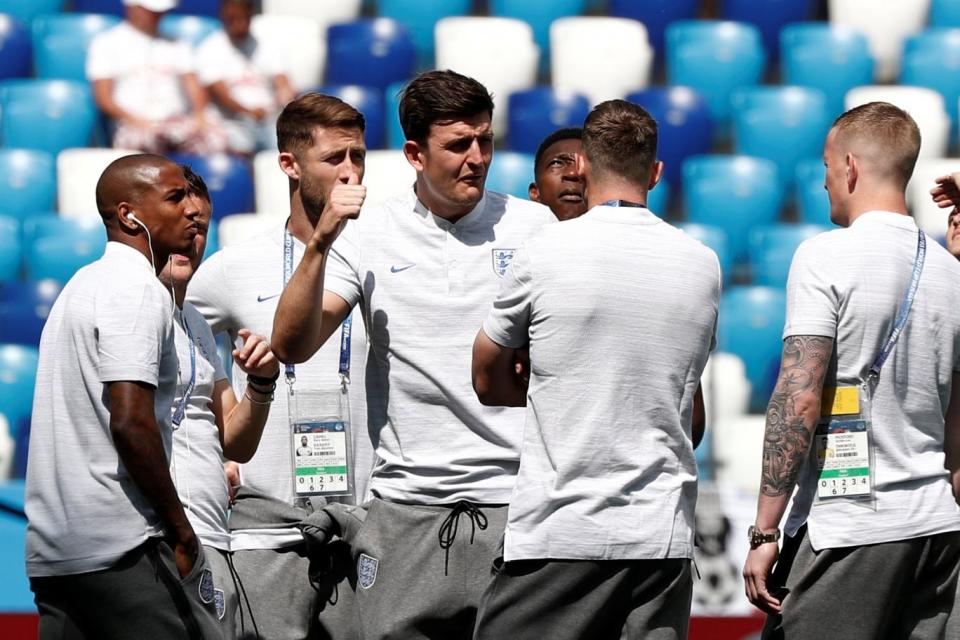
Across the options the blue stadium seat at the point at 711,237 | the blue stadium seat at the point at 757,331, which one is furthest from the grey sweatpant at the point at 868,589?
the blue stadium seat at the point at 711,237

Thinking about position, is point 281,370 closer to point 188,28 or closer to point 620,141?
point 620,141

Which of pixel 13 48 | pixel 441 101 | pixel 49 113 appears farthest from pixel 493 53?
pixel 441 101

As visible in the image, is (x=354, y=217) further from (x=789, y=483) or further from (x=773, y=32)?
(x=773, y=32)

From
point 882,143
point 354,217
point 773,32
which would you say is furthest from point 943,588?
point 773,32

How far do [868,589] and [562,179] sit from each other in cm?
185

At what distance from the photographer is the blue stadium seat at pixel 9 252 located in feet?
22.5

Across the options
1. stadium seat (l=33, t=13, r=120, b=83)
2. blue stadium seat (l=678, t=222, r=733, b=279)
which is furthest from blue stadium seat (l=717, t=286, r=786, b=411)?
stadium seat (l=33, t=13, r=120, b=83)

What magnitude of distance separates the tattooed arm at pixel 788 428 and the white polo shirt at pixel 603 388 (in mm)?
251

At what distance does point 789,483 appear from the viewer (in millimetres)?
3246

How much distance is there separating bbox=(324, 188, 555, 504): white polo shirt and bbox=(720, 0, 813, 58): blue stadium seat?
4.97m

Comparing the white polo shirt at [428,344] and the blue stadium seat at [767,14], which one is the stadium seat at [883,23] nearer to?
the blue stadium seat at [767,14]

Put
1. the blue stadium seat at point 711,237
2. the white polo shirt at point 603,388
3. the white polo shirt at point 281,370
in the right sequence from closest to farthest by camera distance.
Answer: the white polo shirt at point 603,388 < the white polo shirt at point 281,370 < the blue stadium seat at point 711,237

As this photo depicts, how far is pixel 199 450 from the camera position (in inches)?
146

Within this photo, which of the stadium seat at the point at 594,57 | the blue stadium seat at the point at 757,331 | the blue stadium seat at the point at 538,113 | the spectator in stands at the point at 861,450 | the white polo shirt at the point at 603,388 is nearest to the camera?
the white polo shirt at the point at 603,388
